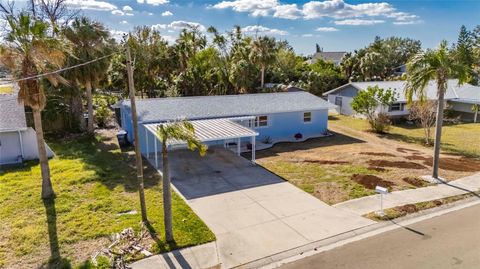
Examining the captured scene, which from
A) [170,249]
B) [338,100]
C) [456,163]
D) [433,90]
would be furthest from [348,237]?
[433,90]

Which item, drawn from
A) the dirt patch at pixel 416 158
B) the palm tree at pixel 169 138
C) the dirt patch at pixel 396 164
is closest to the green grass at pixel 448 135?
the dirt patch at pixel 416 158

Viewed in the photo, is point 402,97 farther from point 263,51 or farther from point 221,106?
point 221,106

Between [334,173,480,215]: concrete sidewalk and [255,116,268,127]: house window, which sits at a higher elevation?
[255,116,268,127]: house window

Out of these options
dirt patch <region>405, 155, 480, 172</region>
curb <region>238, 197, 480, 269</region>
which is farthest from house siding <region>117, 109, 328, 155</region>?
curb <region>238, 197, 480, 269</region>

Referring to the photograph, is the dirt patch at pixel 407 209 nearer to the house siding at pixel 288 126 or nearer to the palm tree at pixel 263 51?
the house siding at pixel 288 126

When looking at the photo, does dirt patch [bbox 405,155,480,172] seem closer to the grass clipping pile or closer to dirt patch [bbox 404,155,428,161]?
dirt patch [bbox 404,155,428,161]

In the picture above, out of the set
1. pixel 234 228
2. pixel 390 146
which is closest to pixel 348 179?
pixel 234 228
